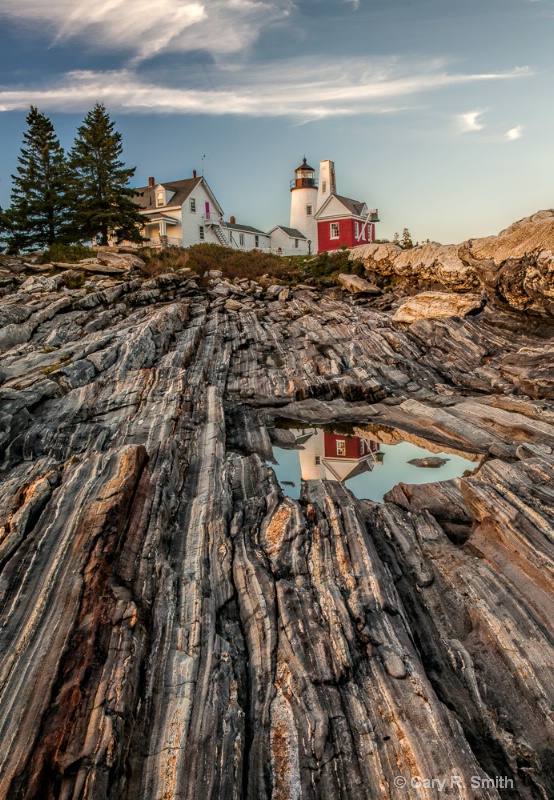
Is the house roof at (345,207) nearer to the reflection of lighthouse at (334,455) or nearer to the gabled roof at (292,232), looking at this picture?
the gabled roof at (292,232)

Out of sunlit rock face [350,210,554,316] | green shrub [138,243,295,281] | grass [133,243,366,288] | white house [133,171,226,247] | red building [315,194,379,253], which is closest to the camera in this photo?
sunlit rock face [350,210,554,316]

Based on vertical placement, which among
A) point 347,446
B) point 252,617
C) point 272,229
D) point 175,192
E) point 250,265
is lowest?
point 347,446

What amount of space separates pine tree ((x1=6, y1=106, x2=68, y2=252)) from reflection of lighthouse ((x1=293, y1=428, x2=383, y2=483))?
111 feet

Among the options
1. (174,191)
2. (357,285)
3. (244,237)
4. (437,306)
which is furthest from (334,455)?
(244,237)

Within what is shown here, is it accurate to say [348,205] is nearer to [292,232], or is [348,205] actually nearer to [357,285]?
[292,232]

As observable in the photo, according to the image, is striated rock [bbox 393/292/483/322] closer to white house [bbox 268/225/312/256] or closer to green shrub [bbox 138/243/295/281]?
green shrub [bbox 138/243/295/281]

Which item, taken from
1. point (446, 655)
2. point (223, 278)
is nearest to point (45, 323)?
point (223, 278)

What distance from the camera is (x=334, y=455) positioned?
1991 centimetres

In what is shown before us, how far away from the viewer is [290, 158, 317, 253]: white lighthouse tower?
72.6 meters

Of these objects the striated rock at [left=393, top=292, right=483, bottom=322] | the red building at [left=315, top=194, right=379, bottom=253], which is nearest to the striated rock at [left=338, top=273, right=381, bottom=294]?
the striated rock at [left=393, top=292, right=483, bottom=322]

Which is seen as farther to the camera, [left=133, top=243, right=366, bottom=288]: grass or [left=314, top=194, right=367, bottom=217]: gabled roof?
[left=314, top=194, right=367, bottom=217]: gabled roof

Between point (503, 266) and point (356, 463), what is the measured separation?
16.3 m

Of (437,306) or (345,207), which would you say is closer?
(437,306)

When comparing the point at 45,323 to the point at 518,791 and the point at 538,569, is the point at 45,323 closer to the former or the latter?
the point at 538,569
